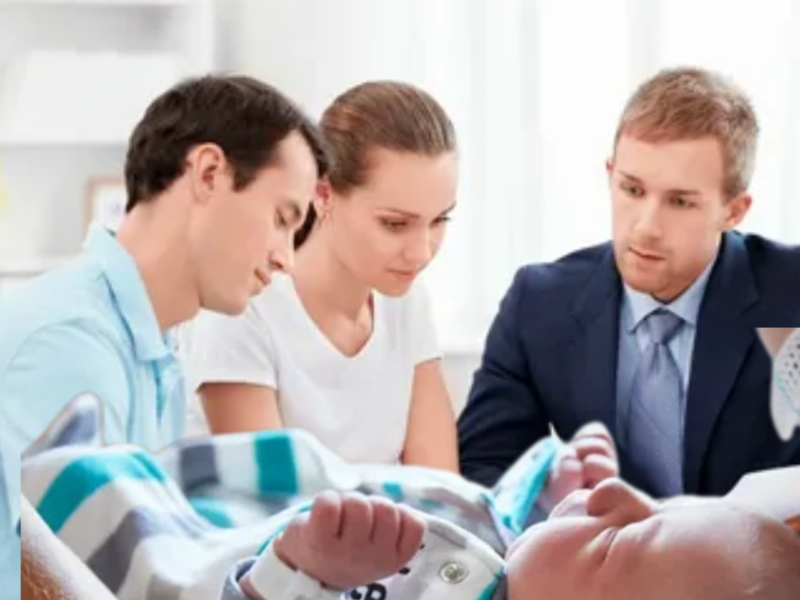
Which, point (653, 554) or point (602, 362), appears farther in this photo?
point (602, 362)

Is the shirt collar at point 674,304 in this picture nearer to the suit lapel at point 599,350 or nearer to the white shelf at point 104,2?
the suit lapel at point 599,350

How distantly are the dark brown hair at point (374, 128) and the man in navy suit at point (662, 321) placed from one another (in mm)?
75

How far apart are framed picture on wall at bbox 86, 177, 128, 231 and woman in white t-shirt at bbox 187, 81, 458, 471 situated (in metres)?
0.07

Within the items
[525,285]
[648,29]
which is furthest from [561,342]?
[648,29]

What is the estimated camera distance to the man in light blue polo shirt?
1.77 feet

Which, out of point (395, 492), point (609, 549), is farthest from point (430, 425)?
point (609, 549)

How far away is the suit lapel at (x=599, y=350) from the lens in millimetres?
598

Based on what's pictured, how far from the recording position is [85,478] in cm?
53

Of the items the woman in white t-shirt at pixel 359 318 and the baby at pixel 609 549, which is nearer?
the baby at pixel 609 549

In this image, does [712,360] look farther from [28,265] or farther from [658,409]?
[28,265]

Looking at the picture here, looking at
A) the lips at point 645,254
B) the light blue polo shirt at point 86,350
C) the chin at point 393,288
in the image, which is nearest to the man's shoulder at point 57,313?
the light blue polo shirt at point 86,350

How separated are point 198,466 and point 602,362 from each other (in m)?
0.17

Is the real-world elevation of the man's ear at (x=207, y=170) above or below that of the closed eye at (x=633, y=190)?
above

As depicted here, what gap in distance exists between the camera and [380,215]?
0.56 meters
